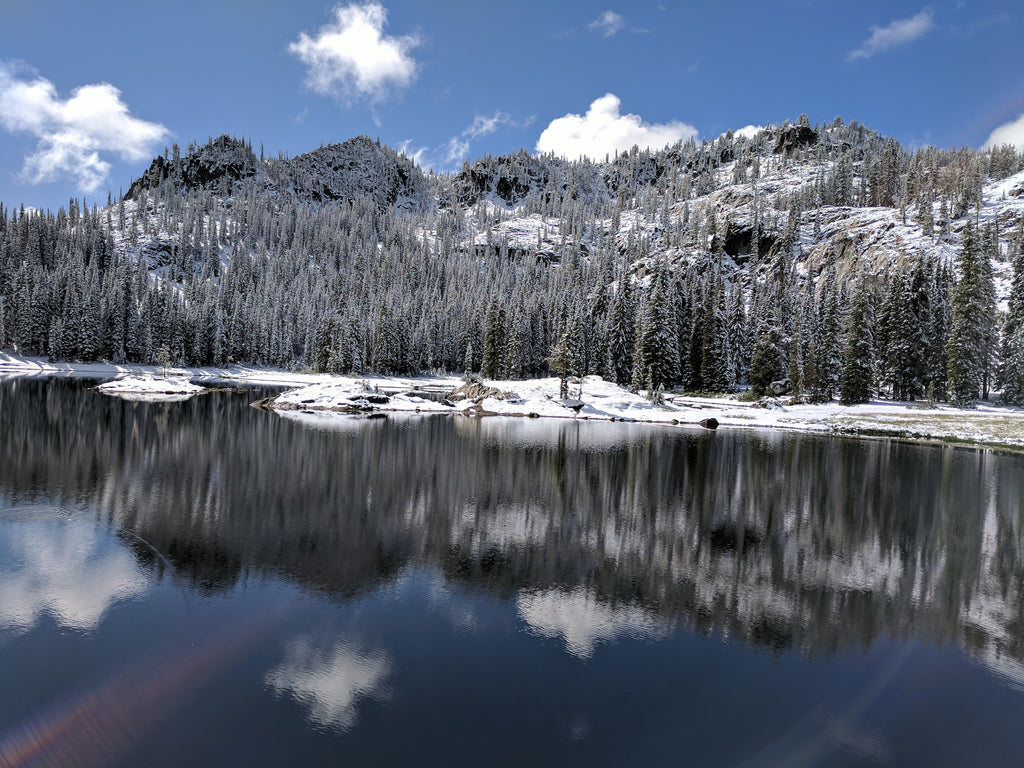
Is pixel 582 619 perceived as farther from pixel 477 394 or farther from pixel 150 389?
pixel 150 389

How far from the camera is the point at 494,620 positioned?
11859 mm

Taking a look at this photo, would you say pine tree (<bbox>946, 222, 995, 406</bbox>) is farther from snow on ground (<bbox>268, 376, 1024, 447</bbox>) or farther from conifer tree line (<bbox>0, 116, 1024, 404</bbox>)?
snow on ground (<bbox>268, 376, 1024, 447</bbox>)

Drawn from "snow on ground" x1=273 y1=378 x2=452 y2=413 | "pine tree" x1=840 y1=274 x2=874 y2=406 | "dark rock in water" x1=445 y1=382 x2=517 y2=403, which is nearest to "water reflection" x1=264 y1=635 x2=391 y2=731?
"snow on ground" x1=273 y1=378 x2=452 y2=413

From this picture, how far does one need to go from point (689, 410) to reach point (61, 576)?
59579mm

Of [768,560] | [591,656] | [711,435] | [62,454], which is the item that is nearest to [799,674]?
[591,656]

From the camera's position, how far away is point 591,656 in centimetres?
1054

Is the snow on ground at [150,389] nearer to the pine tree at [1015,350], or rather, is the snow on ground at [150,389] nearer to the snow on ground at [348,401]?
the snow on ground at [348,401]

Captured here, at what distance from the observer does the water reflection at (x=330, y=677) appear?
8.58m

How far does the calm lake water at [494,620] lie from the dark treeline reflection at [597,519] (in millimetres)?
128

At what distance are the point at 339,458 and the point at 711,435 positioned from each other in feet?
106

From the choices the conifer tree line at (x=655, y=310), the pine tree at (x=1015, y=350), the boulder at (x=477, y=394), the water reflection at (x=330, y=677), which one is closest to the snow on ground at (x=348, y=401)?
the boulder at (x=477, y=394)

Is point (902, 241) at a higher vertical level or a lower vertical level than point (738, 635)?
higher

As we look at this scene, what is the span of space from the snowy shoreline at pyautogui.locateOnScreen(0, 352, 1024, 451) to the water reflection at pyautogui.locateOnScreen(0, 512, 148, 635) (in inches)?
1591

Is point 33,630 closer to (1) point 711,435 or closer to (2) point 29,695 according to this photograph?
(2) point 29,695
